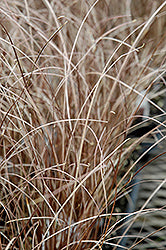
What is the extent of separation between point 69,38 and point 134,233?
74 cm

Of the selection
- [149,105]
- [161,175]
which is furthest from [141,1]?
[161,175]

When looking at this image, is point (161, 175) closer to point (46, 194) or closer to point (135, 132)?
point (135, 132)

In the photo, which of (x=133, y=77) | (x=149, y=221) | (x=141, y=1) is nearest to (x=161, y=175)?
(x=149, y=221)

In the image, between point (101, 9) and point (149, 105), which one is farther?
point (101, 9)

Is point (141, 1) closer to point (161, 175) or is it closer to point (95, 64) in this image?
point (95, 64)

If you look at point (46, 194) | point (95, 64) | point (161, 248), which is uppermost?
point (95, 64)

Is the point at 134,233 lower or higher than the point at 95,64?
lower

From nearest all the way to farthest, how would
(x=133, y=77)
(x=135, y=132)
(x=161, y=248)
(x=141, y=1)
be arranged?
(x=161, y=248) → (x=135, y=132) → (x=133, y=77) → (x=141, y=1)

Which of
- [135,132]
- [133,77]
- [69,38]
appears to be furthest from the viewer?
[69,38]

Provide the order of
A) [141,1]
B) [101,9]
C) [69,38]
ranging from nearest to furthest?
[69,38]
[101,9]
[141,1]

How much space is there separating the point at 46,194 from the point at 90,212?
10cm

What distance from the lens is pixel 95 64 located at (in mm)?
996

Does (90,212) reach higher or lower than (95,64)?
lower

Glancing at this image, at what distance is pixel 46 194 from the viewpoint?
655 mm
